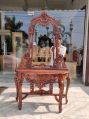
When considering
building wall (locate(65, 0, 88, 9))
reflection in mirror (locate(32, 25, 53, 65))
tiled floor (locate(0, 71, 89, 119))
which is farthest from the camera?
building wall (locate(65, 0, 88, 9))

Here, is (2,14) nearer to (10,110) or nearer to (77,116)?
(10,110)

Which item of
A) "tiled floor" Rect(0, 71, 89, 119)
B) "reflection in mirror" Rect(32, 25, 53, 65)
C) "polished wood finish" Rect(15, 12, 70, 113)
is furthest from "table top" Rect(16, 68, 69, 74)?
"reflection in mirror" Rect(32, 25, 53, 65)

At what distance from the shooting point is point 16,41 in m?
7.95

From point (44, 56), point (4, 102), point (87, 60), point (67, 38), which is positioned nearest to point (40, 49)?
point (44, 56)

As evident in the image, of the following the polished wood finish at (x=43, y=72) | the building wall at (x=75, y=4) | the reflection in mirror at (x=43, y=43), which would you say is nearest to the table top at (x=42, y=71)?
the polished wood finish at (x=43, y=72)

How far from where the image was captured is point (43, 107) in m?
5.11

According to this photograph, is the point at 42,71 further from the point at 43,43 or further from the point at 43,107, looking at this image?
the point at 43,43

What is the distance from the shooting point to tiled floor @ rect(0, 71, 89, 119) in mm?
4652

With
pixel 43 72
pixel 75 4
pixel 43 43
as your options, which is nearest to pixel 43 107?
pixel 43 72

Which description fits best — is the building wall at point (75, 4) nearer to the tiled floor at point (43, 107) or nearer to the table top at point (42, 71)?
the tiled floor at point (43, 107)

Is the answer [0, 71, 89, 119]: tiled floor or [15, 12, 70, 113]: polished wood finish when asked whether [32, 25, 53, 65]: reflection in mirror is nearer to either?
[0, 71, 89, 119]: tiled floor

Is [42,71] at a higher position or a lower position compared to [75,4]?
lower

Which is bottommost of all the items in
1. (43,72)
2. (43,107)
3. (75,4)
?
(43,107)

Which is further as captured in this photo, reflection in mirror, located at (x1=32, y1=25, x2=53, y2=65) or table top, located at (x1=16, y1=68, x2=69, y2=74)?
reflection in mirror, located at (x1=32, y1=25, x2=53, y2=65)
